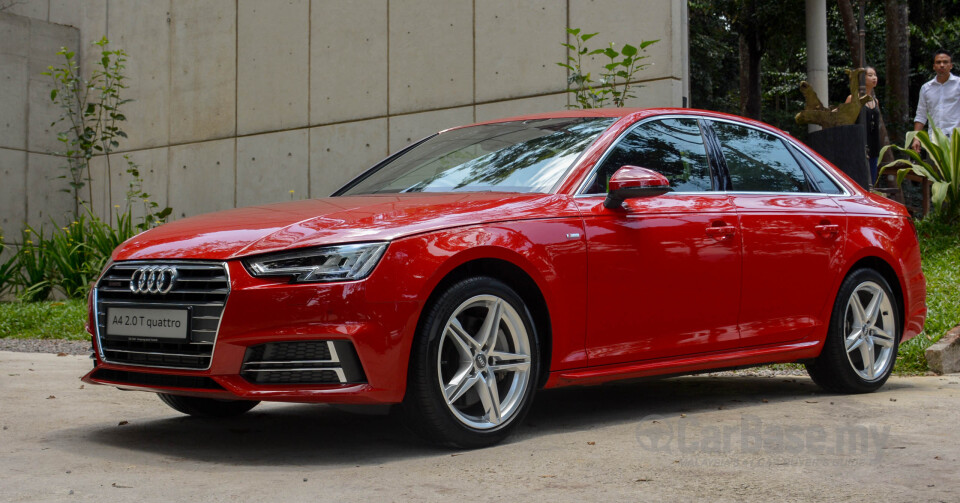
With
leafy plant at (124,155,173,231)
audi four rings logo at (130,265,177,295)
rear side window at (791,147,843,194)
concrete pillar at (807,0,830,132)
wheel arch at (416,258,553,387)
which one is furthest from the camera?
concrete pillar at (807,0,830,132)

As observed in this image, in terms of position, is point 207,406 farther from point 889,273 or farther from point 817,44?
point 817,44

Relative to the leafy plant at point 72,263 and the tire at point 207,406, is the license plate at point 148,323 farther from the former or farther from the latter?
the leafy plant at point 72,263

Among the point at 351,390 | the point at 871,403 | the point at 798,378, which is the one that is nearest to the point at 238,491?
the point at 351,390

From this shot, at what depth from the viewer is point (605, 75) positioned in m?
10.5

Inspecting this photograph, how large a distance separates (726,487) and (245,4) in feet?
39.0

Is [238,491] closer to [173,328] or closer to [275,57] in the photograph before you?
[173,328]

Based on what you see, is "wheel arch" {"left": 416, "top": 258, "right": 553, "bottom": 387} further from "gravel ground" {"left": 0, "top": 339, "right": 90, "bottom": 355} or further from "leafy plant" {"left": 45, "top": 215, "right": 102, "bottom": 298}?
"leafy plant" {"left": 45, "top": 215, "right": 102, "bottom": 298}

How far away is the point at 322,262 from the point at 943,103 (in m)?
9.95

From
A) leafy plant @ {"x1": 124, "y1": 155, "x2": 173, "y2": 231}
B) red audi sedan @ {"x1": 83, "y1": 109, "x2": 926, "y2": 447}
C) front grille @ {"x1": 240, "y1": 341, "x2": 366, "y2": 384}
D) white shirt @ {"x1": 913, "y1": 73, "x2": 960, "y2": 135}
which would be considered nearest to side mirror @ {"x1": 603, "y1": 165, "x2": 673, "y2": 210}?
red audi sedan @ {"x1": 83, "y1": 109, "x2": 926, "y2": 447}

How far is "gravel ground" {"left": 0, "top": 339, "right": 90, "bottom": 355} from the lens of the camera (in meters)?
9.29

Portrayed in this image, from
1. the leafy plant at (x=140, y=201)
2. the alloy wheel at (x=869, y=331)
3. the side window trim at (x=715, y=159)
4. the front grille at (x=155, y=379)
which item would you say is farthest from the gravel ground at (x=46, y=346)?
the alloy wheel at (x=869, y=331)

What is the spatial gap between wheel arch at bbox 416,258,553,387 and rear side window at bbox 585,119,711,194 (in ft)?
2.51

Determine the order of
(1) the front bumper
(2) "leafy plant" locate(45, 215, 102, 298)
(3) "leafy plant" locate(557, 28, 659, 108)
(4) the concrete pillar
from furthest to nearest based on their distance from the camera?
(4) the concrete pillar
(2) "leafy plant" locate(45, 215, 102, 298)
(3) "leafy plant" locate(557, 28, 659, 108)
(1) the front bumper

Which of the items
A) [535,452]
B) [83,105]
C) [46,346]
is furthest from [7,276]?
[535,452]
